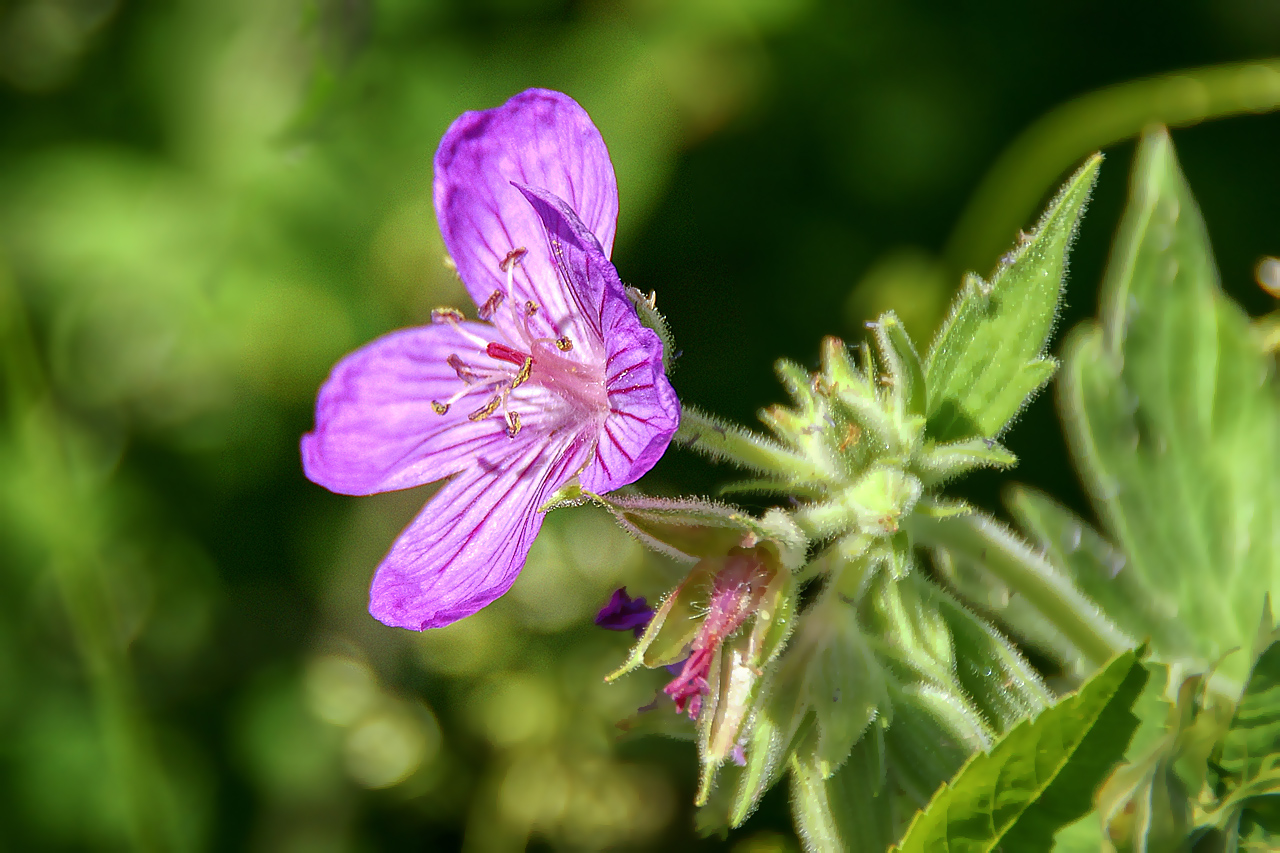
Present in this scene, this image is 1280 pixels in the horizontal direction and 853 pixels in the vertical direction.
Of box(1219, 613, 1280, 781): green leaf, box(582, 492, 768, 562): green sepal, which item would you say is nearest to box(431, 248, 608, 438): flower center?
box(582, 492, 768, 562): green sepal

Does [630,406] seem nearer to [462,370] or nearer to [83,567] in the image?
[462,370]

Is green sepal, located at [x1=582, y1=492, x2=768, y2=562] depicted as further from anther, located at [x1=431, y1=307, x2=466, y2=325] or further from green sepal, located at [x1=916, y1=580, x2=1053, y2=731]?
anther, located at [x1=431, y1=307, x2=466, y2=325]

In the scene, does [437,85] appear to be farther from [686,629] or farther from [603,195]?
[686,629]

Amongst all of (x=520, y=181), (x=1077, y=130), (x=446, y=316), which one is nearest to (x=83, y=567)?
(x=446, y=316)

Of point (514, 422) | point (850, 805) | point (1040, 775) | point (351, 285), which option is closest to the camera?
point (1040, 775)

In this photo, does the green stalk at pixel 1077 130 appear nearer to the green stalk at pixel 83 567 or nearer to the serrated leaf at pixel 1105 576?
the serrated leaf at pixel 1105 576

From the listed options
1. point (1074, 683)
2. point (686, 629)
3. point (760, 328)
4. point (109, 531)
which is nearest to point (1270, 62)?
point (760, 328)

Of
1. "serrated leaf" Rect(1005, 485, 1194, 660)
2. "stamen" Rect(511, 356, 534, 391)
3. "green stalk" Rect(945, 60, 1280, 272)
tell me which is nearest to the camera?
"stamen" Rect(511, 356, 534, 391)
